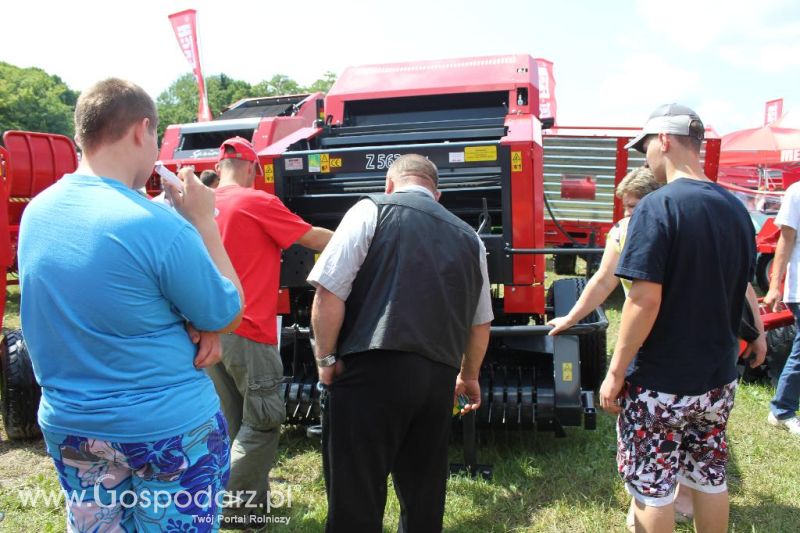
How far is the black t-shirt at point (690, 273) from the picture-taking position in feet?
7.57

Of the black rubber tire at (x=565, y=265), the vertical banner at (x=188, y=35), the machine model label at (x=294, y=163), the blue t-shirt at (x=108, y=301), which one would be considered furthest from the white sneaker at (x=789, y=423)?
the vertical banner at (x=188, y=35)

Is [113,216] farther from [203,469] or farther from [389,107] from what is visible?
[389,107]

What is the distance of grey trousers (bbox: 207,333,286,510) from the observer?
307 centimetres

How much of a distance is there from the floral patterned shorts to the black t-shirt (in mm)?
61

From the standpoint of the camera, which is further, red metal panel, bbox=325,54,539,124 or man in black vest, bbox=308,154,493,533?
red metal panel, bbox=325,54,539,124

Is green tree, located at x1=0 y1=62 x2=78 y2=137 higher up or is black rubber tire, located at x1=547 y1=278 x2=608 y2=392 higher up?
green tree, located at x1=0 y1=62 x2=78 y2=137

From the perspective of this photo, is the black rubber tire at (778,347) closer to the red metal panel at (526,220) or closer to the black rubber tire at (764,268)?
the red metal panel at (526,220)

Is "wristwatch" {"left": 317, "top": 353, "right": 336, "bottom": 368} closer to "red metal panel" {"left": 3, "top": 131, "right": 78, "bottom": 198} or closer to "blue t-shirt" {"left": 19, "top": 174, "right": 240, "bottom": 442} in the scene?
"blue t-shirt" {"left": 19, "top": 174, "right": 240, "bottom": 442}

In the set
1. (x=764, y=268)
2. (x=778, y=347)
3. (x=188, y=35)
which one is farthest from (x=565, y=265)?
(x=188, y=35)

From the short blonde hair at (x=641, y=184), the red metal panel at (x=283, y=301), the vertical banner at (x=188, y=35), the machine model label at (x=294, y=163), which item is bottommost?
the red metal panel at (x=283, y=301)

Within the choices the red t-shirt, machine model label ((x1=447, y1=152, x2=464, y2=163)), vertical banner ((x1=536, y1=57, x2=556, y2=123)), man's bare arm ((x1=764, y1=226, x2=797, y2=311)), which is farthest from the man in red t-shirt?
vertical banner ((x1=536, y1=57, x2=556, y2=123))

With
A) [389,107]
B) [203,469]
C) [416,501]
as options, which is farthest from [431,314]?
[389,107]

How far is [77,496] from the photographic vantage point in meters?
1.77

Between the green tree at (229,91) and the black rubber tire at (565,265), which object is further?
the green tree at (229,91)
